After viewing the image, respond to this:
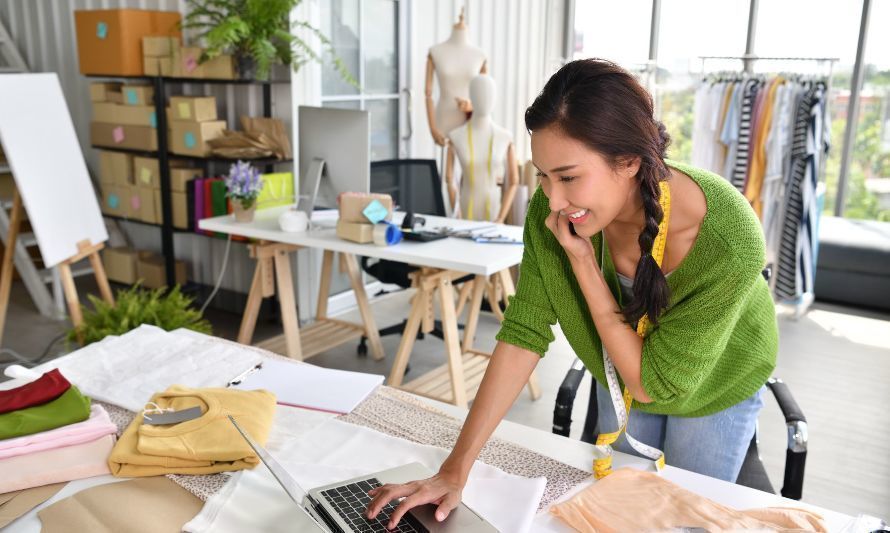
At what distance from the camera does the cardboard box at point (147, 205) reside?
15.1ft

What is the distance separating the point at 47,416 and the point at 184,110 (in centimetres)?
328

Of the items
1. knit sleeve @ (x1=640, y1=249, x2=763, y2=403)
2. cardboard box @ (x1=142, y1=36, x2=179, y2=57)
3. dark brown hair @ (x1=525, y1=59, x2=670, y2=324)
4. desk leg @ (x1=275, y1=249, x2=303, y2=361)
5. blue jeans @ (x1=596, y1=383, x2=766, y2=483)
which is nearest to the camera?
dark brown hair @ (x1=525, y1=59, x2=670, y2=324)

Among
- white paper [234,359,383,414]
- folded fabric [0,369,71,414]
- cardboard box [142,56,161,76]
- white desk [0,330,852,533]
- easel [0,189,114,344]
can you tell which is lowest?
easel [0,189,114,344]

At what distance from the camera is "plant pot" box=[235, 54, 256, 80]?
4184 mm

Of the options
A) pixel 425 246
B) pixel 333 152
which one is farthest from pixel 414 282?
pixel 333 152

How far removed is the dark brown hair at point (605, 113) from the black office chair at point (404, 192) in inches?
106

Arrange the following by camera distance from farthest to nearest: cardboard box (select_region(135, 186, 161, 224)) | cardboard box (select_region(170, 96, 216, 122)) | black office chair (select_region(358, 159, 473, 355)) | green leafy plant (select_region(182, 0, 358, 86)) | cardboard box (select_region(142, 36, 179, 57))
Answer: cardboard box (select_region(135, 186, 161, 224))
cardboard box (select_region(142, 36, 179, 57))
cardboard box (select_region(170, 96, 216, 122))
green leafy plant (select_region(182, 0, 358, 86))
black office chair (select_region(358, 159, 473, 355))

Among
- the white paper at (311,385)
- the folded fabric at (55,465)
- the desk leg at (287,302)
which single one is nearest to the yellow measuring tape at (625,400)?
the white paper at (311,385)

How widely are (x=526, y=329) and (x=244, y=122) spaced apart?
347 cm

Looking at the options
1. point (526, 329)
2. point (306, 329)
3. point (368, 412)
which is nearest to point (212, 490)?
point (368, 412)

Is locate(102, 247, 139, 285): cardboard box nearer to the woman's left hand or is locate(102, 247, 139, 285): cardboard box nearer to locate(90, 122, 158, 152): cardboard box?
locate(90, 122, 158, 152): cardboard box

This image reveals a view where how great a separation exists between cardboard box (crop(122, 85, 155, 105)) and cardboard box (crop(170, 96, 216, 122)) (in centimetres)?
21

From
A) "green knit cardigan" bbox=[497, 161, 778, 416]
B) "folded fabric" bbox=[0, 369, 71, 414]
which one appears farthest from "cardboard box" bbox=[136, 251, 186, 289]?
"green knit cardigan" bbox=[497, 161, 778, 416]

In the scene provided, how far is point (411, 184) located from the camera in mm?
4004
